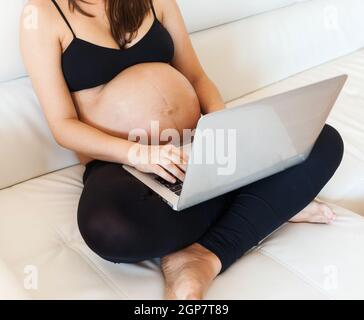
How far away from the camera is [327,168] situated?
1161 mm

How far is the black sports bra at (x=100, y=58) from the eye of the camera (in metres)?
1.13

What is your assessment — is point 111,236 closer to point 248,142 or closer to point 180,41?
point 248,142

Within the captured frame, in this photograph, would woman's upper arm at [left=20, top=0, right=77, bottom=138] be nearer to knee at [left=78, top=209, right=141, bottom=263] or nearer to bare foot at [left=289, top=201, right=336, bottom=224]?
knee at [left=78, top=209, right=141, bottom=263]

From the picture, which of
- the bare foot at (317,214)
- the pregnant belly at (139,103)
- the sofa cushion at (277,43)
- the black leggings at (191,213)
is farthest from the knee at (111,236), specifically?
the sofa cushion at (277,43)

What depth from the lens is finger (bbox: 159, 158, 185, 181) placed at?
Result: 3.28 feet

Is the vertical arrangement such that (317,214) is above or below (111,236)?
below

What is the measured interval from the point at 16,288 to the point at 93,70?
53 cm

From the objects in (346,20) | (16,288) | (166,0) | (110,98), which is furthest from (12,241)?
(346,20)

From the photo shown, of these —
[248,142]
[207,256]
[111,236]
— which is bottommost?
[207,256]

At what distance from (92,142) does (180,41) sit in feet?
1.37

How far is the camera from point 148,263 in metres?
1.02

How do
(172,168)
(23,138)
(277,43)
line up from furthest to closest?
1. (277,43)
2. (23,138)
3. (172,168)

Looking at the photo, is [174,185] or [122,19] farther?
[122,19]

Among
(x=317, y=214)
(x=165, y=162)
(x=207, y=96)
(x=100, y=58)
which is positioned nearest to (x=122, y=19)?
(x=100, y=58)
